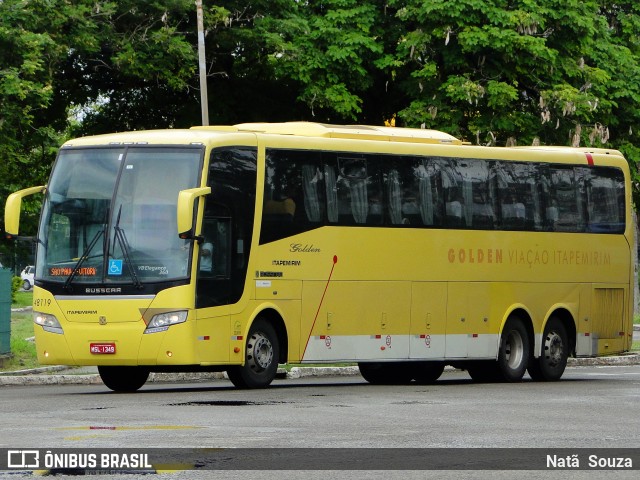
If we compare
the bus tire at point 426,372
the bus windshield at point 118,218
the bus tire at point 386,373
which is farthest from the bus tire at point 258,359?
the bus tire at point 426,372

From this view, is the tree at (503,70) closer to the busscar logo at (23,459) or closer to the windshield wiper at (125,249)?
the windshield wiper at (125,249)

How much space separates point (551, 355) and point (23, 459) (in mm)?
15552

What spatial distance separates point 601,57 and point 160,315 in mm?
20145

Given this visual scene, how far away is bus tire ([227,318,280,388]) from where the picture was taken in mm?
21906

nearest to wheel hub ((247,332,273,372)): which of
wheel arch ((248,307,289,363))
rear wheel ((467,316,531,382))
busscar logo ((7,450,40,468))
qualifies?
wheel arch ((248,307,289,363))

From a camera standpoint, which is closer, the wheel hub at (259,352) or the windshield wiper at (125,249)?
the windshield wiper at (125,249)

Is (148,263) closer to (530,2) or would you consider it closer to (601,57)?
(530,2)

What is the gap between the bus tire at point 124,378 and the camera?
885 inches

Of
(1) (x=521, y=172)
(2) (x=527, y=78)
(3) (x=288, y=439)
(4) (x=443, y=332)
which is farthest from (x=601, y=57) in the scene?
(3) (x=288, y=439)

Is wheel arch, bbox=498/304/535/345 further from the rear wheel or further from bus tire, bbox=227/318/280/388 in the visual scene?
bus tire, bbox=227/318/280/388

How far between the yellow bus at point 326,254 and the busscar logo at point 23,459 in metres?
8.26

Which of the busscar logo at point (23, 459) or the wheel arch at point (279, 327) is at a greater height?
the wheel arch at point (279, 327)

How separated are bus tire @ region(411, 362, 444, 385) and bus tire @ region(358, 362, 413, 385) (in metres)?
0.26

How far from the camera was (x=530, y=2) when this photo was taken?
118 feet
